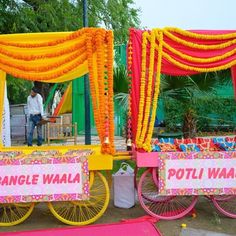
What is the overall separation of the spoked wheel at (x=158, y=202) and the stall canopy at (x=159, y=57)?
481mm

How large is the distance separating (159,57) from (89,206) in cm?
204


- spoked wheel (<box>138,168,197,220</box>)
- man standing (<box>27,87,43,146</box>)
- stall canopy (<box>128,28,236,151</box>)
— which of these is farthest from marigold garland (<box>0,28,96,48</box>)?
man standing (<box>27,87,43,146</box>)

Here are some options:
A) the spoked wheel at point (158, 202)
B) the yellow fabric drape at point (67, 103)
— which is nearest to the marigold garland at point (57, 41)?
the spoked wheel at point (158, 202)

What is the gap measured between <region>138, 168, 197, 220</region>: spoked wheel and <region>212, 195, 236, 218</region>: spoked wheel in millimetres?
313

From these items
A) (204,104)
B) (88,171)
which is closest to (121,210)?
(88,171)

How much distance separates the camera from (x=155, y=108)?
4812 mm

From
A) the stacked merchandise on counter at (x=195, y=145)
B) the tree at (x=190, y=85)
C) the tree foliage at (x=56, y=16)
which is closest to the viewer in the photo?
the stacked merchandise on counter at (x=195, y=145)

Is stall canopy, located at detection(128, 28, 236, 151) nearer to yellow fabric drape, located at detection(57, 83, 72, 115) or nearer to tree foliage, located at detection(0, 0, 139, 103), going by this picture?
tree foliage, located at detection(0, 0, 139, 103)

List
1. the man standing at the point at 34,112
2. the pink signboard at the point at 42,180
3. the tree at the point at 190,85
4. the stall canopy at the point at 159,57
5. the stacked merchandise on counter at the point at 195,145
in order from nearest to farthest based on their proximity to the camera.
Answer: the pink signboard at the point at 42,180
the stall canopy at the point at 159,57
the stacked merchandise on counter at the point at 195,145
the tree at the point at 190,85
the man standing at the point at 34,112

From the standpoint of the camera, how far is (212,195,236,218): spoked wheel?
487cm

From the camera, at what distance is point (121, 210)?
17.2 feet

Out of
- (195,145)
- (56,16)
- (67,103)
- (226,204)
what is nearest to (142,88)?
(195,145)

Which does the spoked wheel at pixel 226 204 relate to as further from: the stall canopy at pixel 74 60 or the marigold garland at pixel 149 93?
the stall canopy at pixel 74 60

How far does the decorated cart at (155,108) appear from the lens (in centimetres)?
471
